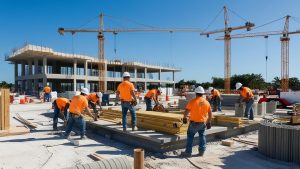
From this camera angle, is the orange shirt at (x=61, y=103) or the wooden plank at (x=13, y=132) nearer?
the wooden plank at (x=13, y=132)

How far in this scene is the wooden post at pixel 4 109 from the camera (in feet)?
31.3

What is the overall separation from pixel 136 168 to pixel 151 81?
63.0 metres

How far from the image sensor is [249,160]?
6.51 metres

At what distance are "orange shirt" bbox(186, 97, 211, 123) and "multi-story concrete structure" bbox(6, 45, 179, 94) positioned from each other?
128 ft

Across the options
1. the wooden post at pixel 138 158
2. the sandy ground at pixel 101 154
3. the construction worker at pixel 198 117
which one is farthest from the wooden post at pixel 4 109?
the wooden post at pixel 138 158

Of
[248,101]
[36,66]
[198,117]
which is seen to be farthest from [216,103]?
[36,66]

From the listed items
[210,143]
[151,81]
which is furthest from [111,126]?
[151,81]

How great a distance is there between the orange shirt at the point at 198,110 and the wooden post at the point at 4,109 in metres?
6.61

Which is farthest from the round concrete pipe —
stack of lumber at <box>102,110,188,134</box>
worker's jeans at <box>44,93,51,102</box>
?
worker's jeans at <box>44,93,51,102</box>

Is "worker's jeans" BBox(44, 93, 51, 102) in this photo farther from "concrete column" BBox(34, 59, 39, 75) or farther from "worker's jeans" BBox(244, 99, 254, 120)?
"concrete column" BBox(34, 59, 39, 75)

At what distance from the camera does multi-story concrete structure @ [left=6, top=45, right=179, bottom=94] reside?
45.3 metres

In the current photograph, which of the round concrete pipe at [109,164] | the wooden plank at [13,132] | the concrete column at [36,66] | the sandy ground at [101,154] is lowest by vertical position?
the sandy ground at [101,154]

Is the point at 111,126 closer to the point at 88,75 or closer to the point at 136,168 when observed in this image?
the point at 136,168

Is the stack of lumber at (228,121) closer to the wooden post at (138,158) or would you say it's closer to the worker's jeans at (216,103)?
the wooden post at (138,158)
